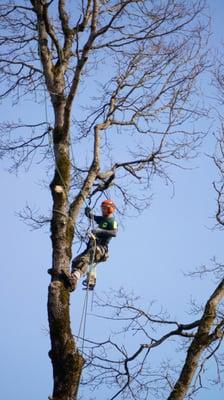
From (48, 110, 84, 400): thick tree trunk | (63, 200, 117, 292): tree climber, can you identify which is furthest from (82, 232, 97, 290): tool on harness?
(48, 110, 84, 400): thick tree trunk

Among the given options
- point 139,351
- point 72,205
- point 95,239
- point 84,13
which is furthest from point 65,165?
point 139,351

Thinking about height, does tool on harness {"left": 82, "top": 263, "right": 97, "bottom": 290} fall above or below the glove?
below

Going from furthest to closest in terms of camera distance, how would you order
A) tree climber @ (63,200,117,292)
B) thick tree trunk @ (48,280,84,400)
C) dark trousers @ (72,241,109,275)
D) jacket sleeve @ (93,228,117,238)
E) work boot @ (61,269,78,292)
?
jacket sleeve @ (93,228,117,238)
tree climber @ (63,200,117,292)
dark trousers @ (72,241,109,275)
work boot @ (61,269,78,292)
thick tree trunk @ (48,280,84,400)

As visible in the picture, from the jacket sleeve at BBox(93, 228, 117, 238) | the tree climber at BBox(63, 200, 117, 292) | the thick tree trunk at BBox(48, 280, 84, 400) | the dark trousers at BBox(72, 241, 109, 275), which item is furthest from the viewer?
the jacket sleeve at BBox(93, 228, 117, 238)

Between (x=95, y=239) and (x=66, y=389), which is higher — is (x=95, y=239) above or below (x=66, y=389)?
above

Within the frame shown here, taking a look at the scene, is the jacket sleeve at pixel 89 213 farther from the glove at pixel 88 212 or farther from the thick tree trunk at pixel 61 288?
the thick tree trunk at pixel 61 288

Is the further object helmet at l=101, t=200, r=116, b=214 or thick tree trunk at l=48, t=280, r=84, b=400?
helmet at l=101, t=200, r=116, b=214

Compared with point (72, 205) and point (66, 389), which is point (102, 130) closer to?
point (72, 205)

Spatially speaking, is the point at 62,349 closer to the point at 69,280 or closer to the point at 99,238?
the point at 69,280

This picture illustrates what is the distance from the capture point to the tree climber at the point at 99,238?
721 cm

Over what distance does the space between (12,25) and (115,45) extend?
4.54ft

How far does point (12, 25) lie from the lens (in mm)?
8117

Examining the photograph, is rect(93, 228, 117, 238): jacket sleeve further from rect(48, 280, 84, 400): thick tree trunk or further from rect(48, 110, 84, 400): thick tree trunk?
rect(48, 280, 84, 400): thick tree trunk

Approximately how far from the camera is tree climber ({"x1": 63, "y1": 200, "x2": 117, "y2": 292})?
7.21 m
